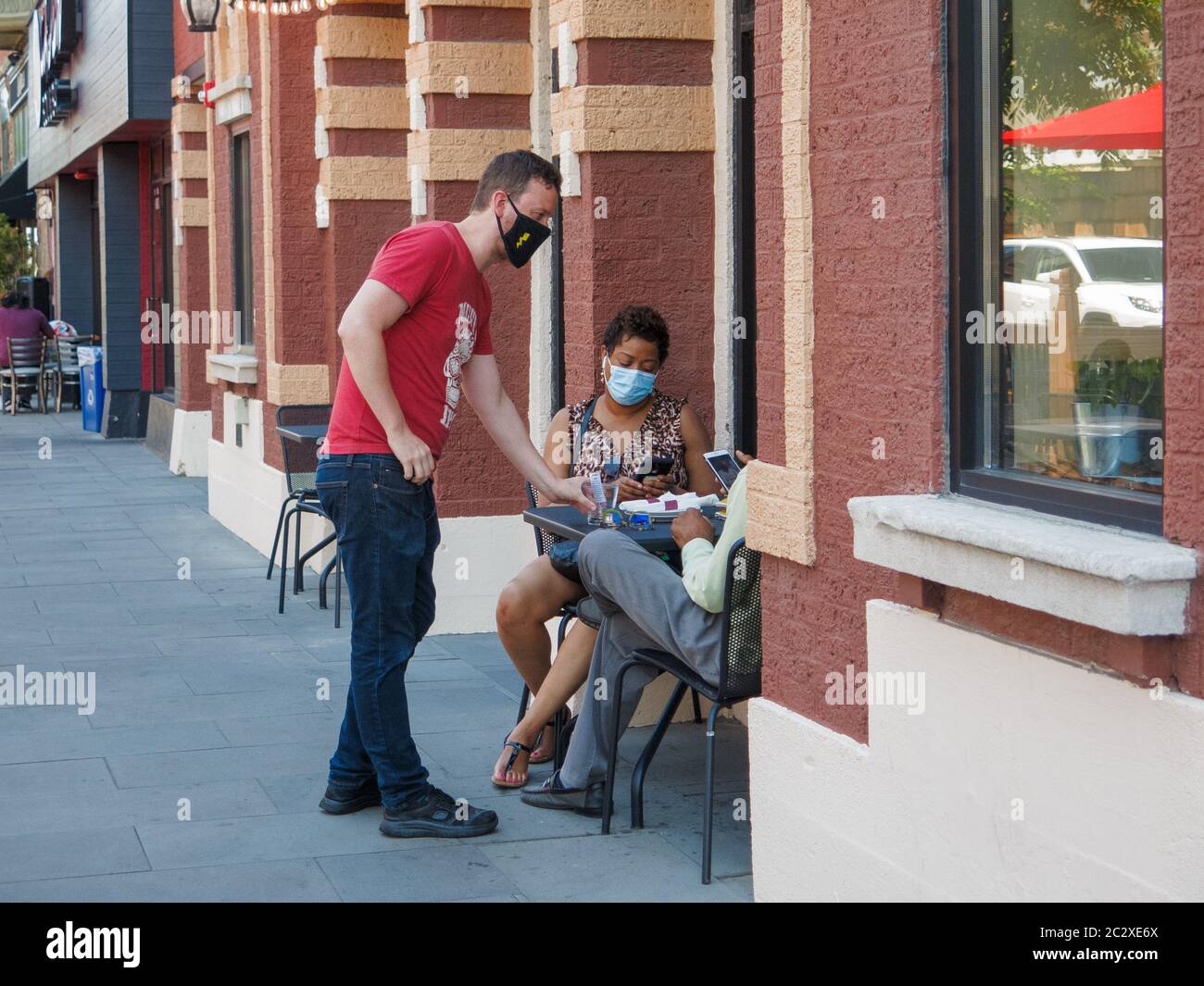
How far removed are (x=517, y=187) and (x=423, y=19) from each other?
3315 mm

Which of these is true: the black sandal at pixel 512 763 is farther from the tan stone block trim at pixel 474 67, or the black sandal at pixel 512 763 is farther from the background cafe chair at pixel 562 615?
the tan stone block trim at pixel 474 67

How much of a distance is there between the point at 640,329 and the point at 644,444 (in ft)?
1.40

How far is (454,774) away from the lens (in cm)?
606

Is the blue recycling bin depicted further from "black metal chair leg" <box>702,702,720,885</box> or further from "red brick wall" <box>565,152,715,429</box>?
"black metal chair leg" <box>702,702,720,885</box>

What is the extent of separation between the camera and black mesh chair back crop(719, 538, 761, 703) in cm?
492

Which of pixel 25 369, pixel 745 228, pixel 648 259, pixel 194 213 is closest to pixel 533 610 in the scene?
pixel 648 259

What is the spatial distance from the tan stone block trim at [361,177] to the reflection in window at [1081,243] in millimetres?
6315

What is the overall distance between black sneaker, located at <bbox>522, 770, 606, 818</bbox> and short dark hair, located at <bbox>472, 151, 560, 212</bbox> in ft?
6.15

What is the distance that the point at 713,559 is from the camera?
4977mm

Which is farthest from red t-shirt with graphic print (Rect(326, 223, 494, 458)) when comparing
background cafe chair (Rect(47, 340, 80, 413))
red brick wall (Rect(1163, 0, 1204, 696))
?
background cafe chair (Rect(47, 340, 80, 413))

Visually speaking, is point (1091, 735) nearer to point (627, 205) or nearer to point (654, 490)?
point (654, 490)

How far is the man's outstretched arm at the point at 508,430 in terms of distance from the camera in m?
5.50

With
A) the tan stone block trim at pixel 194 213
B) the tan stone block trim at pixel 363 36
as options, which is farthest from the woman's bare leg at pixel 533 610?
the tan stone block trim at pixel 194 213

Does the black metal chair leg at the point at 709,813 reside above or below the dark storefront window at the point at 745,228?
below
